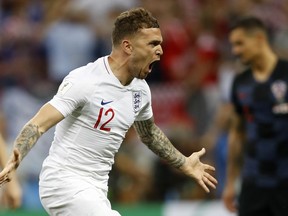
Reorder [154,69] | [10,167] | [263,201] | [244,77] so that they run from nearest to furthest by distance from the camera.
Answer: [10,167]
[263,201]
[244,77]
[154,69]

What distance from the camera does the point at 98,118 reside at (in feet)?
21.5

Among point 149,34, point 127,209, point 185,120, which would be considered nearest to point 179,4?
point 185,120

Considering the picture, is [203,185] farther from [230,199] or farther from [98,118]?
[230,199]

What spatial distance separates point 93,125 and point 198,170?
2.85 feet

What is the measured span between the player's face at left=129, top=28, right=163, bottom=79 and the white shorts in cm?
86

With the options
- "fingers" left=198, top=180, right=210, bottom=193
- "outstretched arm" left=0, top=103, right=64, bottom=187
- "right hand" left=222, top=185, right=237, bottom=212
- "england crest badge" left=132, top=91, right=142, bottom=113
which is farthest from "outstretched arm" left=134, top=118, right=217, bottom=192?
"right hand" left=222, top=185, right=237, bottom=212

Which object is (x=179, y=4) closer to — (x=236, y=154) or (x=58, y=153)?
(x=236, y=154)

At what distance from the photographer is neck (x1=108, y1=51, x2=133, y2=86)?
A: 21.9ft

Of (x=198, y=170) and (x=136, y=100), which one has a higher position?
(x=136, y=100)

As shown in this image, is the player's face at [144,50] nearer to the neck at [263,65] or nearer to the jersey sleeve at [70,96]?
the jersey sleeve at [70,96]

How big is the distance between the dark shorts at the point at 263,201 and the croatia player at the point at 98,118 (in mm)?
1899

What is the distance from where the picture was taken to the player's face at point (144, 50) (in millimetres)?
6643

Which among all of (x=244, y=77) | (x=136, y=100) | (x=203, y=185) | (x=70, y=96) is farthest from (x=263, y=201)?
(x=70, y=96)

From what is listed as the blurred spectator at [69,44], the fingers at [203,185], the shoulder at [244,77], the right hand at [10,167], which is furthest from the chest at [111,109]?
the blurred spectator at [69,44]
